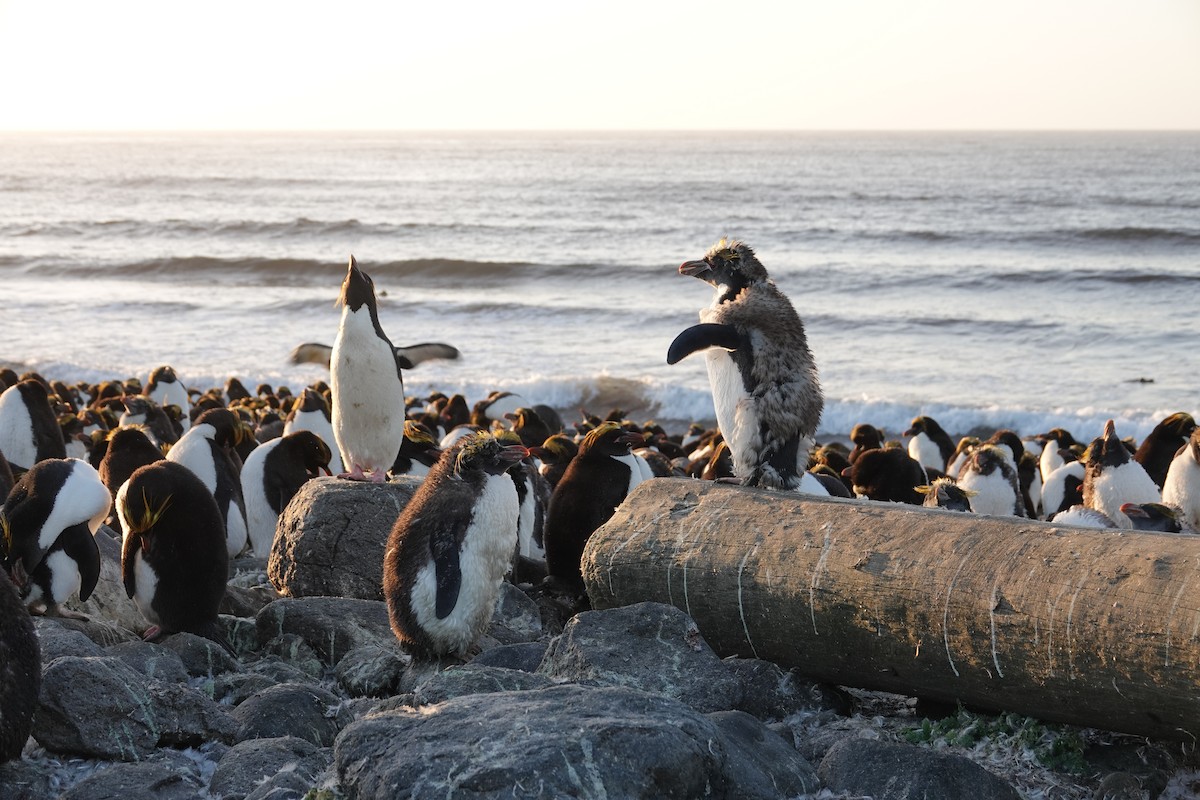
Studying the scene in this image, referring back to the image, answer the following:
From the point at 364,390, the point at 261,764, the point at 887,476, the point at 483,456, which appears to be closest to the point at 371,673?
the point at 483,456

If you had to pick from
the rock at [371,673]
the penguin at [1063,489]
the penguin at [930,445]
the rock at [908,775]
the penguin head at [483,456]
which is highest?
the penguin head at [483,456]

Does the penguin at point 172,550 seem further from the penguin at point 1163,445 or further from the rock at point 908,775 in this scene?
the penguin at point 1163,445

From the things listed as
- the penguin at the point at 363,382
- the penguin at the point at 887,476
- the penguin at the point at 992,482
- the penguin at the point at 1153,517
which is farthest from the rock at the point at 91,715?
the penguin at the point at 992,482

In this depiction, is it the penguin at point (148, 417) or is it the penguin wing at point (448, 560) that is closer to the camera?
the penguin wing at point (448, 560)

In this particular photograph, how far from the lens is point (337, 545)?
743 centimetres

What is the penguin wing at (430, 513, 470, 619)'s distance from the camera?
569cm

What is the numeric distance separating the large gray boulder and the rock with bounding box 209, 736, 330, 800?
0.68 metres

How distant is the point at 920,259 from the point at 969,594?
35359 millimetres

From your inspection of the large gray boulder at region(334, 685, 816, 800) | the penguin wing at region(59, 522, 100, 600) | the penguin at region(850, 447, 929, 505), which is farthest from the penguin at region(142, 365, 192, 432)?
the large gray boulder at region(334, 685, 816, 800)

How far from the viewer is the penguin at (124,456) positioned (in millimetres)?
8594

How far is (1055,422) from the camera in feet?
62.5

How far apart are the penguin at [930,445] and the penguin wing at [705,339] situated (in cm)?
902

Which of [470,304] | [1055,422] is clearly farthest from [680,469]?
[470,304]

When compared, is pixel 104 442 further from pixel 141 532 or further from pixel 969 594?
pixel 969 594
